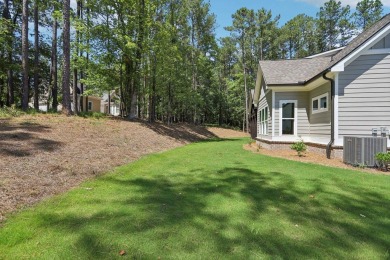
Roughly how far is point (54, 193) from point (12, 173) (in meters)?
1.19

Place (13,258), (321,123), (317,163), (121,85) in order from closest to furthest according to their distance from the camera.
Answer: (13,258)
(317,163)
(321,123)
(121,85)

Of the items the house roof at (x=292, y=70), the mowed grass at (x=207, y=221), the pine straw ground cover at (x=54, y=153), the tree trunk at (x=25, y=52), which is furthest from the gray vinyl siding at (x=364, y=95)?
the tree trunk at (x=25, y=52)

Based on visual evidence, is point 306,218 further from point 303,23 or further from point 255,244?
point 303,23

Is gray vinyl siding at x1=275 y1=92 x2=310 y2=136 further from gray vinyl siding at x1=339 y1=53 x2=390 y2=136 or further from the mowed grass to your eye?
the mowed grass

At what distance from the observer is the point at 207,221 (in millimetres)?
3742

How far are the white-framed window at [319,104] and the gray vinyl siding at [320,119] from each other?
13 centimetres

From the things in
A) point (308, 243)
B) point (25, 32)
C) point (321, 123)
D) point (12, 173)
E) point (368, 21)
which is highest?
point (368, 21)

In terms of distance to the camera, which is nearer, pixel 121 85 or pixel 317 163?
pixel 317 163

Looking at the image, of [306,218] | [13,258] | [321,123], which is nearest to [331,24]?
[321,123]

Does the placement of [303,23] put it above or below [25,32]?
above

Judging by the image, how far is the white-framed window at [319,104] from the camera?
10.8 m

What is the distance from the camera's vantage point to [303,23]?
40.3 m

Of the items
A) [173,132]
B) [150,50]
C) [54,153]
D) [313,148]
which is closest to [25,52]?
[150,50]

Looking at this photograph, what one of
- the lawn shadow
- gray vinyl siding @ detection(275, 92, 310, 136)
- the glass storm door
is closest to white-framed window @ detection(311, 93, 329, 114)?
gray vinyl siding @ detection(275, 92, 310, 136)
